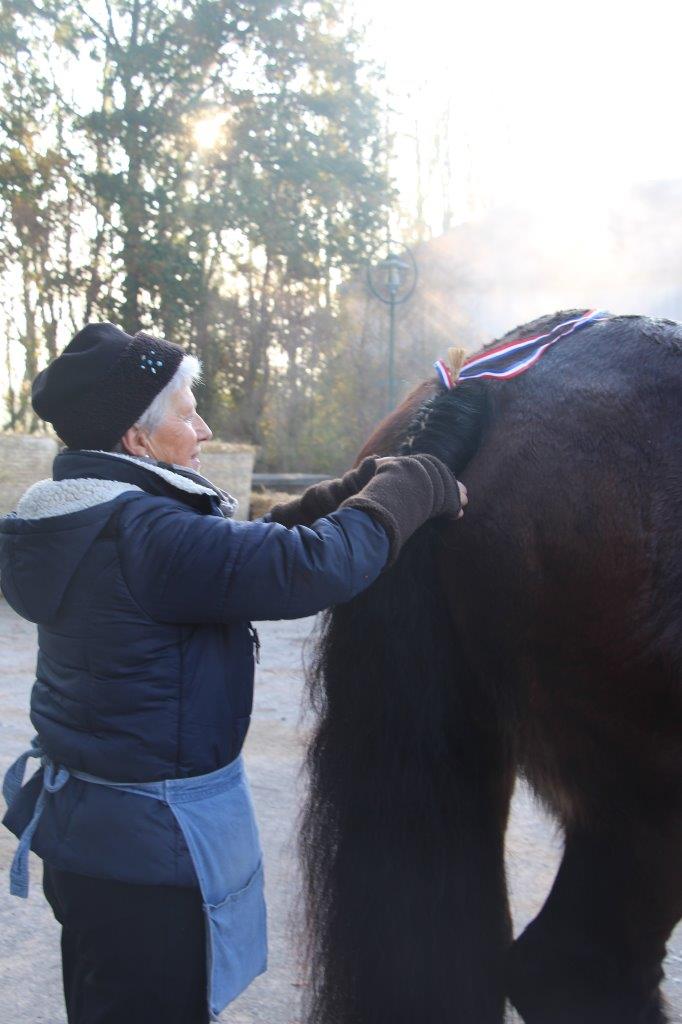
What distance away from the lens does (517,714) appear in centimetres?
155

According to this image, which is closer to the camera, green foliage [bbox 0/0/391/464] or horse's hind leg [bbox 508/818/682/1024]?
horse's hind leg [bbox 508/818/682/1024]

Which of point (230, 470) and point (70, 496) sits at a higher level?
point (70, 496)

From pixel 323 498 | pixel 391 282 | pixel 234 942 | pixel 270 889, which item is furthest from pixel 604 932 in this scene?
pixel 391 282

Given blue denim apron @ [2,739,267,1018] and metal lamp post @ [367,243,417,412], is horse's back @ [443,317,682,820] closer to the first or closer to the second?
blue denim apron @ [2,739,267,1018]

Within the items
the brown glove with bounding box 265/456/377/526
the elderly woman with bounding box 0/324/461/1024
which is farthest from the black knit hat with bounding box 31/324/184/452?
the brown glove with bounding box 265/456/377/526

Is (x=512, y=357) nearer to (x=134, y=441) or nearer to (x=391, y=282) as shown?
(x=134, y=441)

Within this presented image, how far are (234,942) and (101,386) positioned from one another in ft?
2.97

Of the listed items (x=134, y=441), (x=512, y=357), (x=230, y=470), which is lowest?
(x=230, y=470)

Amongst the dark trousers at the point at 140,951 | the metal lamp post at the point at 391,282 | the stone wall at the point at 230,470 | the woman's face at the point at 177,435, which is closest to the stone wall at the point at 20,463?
the stone wall at the point at 230,470

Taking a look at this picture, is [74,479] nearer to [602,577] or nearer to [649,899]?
[602,577]

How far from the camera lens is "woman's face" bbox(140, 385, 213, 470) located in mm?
1557

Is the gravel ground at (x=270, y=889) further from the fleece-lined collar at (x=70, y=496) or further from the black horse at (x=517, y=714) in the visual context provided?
the fleece-lined collar at (x=70, y=496)

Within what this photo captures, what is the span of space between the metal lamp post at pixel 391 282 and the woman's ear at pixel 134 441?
10.5 m

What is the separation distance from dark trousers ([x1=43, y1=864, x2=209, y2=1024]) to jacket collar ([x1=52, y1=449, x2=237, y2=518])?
0.60 m
